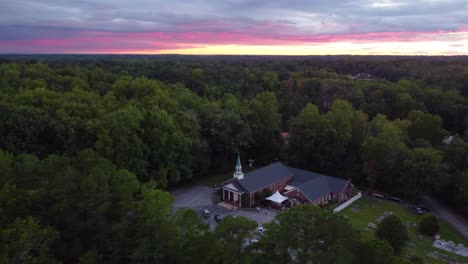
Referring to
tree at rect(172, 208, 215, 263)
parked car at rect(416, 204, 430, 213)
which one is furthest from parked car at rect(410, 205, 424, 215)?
tree at rect(172, 208, 215, 263)

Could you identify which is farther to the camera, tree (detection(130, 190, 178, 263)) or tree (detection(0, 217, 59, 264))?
tree (detection(130, 190, 178, 263))

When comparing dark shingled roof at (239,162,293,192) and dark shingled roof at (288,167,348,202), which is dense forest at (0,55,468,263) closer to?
dark shingled roof at (288,167,348,202)

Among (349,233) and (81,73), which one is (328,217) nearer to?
(349,233)

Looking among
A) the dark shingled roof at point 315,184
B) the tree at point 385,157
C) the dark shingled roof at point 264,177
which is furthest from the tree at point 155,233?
the tree at point 385,157

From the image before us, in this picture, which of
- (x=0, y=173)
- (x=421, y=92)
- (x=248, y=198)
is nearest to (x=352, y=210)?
(x=248, y=198)

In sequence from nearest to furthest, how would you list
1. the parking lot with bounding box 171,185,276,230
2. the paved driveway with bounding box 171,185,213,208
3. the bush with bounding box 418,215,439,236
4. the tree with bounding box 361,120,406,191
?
the bush with bounding box 418,215,439,236
the parking lot with bounding box 171,185,276,230
the paved driveway with bounding box 171,185,213,208
the tree with bounding box 361,120,406,191

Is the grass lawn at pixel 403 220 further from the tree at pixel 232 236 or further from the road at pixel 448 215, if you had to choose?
the tree at pixel 232 236
